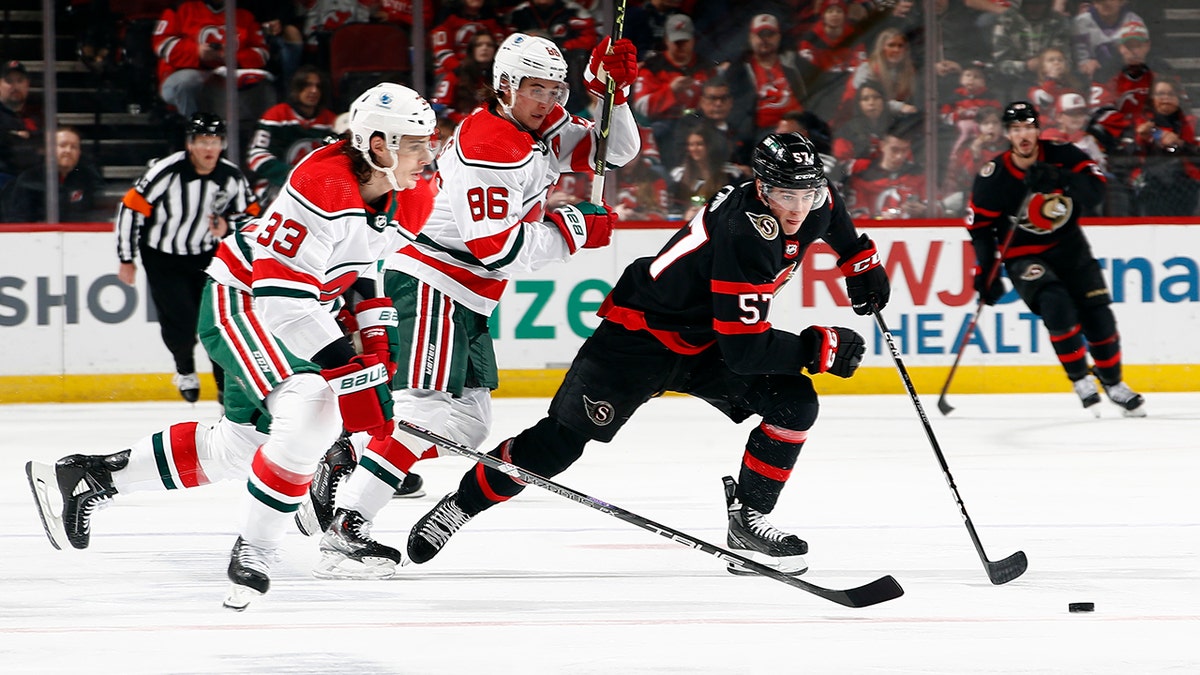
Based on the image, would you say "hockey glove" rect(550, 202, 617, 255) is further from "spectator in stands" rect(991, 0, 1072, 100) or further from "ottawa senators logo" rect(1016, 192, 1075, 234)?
"spectator in stands" rect(991, 0, 1072, 100)

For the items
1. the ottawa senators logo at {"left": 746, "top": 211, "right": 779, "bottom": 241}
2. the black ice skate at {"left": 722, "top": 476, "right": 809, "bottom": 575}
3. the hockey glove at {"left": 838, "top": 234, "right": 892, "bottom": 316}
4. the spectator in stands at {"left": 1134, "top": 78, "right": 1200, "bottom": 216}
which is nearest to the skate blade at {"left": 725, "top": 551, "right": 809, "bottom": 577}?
the black ice skate at {"left": 722, "top": 476, "right": 809, "bottom": 575}

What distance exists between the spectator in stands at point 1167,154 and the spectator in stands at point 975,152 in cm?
69

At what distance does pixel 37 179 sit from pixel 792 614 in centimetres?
549

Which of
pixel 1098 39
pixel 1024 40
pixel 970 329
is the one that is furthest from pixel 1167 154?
pixel 970 329

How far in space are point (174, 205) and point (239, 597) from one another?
3908mm

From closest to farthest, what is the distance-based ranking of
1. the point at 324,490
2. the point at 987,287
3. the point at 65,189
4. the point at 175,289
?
the point at 324,490, the point at 987,287, the point at 175,289, the point at 65,189

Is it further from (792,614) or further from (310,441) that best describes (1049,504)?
(310,441)

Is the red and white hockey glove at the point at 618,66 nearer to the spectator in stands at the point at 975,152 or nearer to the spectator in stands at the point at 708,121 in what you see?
the spectator in stands at the point at 708,121

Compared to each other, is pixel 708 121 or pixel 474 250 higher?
pixel 708 121

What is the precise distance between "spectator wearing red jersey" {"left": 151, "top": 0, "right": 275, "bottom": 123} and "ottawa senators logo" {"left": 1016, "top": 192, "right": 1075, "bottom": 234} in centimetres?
360

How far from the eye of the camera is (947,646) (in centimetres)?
274

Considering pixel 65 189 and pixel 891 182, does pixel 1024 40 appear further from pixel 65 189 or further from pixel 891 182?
pixel 65 189

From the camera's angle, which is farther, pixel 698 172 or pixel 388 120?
Answer: pixel 698 172

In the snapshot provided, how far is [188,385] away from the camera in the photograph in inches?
Answer: 272
